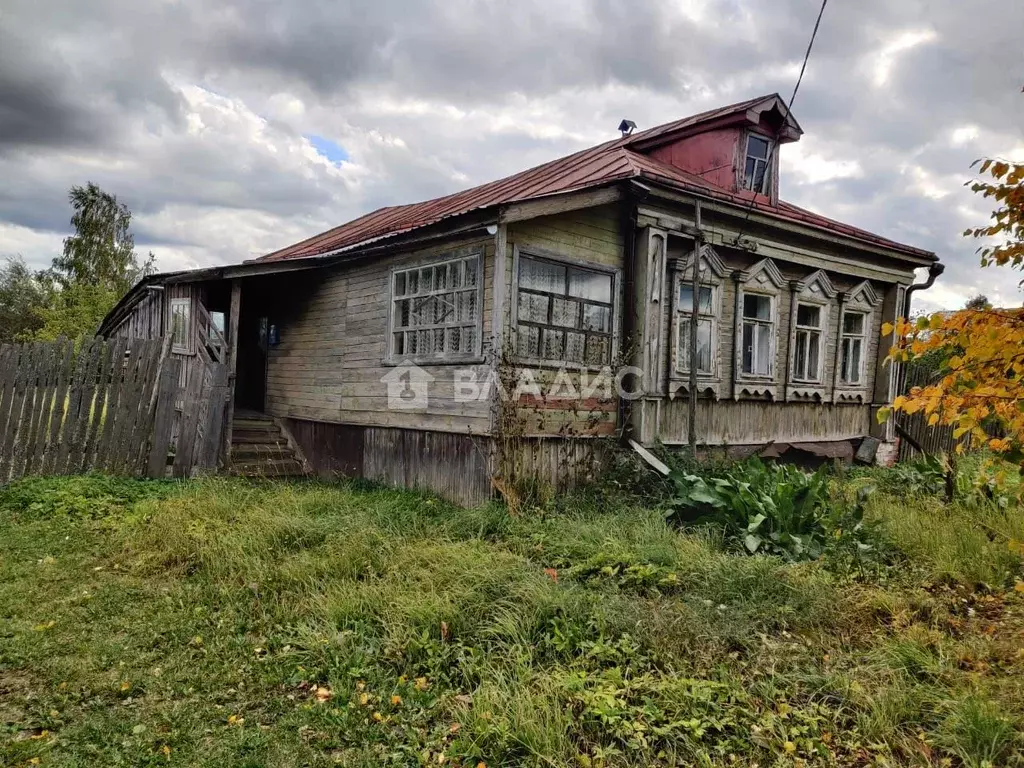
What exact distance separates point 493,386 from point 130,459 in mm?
4917

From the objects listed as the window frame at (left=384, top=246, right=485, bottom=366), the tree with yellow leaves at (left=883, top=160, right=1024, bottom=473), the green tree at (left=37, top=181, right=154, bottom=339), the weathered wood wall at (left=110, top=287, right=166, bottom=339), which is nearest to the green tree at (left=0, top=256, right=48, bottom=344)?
the green tree at (left=37, top=181, right=154, bottom=339)

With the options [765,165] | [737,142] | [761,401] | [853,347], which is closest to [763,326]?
[761,401]

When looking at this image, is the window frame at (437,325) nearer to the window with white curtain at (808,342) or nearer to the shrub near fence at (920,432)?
the window with white curtain at (808,342)

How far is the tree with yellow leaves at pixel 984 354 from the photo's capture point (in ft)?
8.76

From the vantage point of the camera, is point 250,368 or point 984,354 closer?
point 984,354

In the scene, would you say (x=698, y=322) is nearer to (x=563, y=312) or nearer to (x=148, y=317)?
(x=563, y=312)

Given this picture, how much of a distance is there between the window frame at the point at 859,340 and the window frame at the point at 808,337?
1.60 feet

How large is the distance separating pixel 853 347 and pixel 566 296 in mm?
6626

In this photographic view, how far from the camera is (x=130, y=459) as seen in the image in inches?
328

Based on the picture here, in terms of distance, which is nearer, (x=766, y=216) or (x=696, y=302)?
(x=696, y=302)

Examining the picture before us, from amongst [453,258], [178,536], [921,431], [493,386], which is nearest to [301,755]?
[178,536]

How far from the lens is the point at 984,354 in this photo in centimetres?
269

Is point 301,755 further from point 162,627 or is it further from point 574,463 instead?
point 574,463

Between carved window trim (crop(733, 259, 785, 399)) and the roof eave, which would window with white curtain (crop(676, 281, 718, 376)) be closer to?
carved window trim (crop(733, 259, 785, 399))
